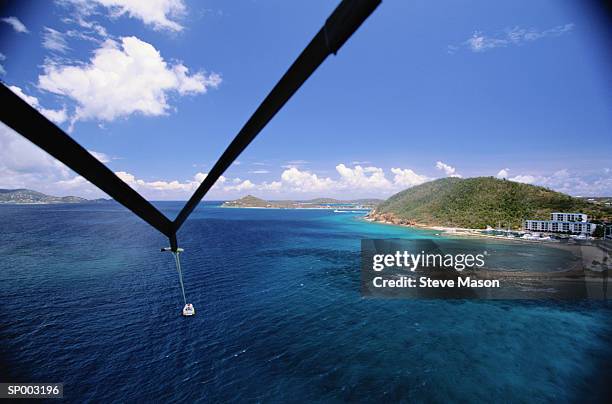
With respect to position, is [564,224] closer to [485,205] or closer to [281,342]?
[485,205]

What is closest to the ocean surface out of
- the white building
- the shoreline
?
the shoreline

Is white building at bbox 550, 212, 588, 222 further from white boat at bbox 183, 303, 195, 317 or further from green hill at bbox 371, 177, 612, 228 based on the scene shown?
white boat at bbox 183, 303, 195, 317

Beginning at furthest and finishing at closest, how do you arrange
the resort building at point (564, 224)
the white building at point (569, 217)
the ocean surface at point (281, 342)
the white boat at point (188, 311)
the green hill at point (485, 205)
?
the green hill at point (485, 205) → the white building at point (569, 217) → the resort building at point (564, 224) → the white boat at point (188, 311) → the ocean surface at point (281, 342)

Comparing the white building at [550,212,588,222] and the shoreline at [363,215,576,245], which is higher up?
the white building at [550,212,588,222]

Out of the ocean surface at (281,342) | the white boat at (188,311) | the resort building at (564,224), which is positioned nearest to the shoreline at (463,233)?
the resort building at (564,224)

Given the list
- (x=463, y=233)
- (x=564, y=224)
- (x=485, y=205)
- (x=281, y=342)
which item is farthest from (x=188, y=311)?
(x=485, y=205)

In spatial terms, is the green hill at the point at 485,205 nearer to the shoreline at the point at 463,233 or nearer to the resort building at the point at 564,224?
the shoreline at the point at 463,233

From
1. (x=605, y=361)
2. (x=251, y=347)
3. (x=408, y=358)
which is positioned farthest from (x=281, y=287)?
(x=605, y=361)
